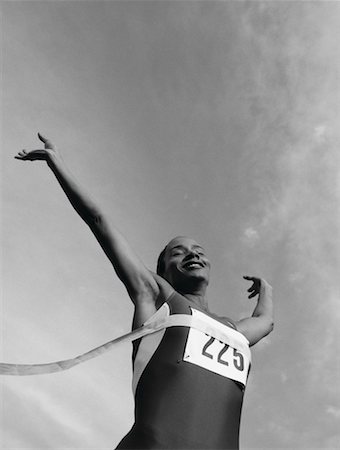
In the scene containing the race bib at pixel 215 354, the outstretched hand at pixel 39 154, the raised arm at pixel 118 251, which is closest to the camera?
the race bib at pixel 215 354

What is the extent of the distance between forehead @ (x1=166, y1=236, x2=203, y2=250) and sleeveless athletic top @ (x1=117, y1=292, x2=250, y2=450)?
85 centimetres

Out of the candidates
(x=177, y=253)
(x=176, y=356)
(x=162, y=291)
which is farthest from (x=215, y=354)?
(x=177, y=253)

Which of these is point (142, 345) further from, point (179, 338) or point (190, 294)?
point (190, 294)

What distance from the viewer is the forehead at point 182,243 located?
13.1ft

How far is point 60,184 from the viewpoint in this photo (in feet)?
10.8

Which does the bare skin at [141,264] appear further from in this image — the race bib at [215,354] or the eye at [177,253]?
the race bib at [215,354]

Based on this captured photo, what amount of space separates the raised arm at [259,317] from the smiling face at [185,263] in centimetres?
50

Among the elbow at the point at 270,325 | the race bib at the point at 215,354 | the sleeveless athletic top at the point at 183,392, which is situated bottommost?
the sleeveless athletic top at the point at 183,392

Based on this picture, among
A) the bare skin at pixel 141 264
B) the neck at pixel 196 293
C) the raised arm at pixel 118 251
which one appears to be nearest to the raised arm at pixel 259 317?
the bare skin at pixel 141 264

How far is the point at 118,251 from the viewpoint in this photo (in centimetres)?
319

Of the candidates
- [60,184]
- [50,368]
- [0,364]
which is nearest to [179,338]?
[50,368]

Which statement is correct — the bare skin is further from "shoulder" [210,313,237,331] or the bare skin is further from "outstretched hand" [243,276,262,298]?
"outstretched hand" [243,276,262,298]

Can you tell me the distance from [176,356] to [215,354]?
28 centimetres

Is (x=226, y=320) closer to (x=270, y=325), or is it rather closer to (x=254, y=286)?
(x=270, y=325)
